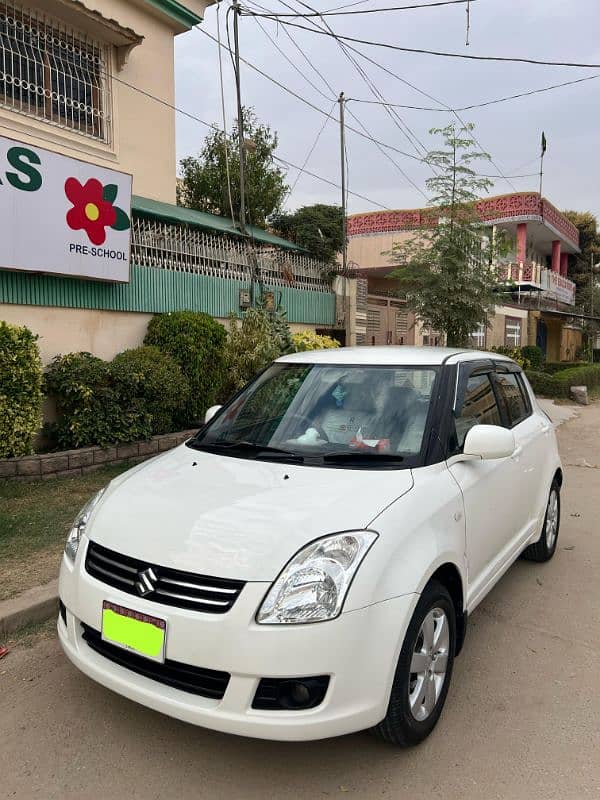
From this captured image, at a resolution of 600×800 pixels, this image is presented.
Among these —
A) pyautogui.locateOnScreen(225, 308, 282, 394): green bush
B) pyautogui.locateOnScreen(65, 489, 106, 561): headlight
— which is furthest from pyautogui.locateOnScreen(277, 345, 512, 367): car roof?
pyautogui.locateOnScreen(225, 308, 282, 394): green bush

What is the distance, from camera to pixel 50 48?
8273mm

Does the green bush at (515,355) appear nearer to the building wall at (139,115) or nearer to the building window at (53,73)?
the building wall at (139,115)

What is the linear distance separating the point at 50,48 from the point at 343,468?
329 inches

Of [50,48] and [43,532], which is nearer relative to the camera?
[43,532]

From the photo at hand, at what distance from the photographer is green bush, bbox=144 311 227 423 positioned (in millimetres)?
7598

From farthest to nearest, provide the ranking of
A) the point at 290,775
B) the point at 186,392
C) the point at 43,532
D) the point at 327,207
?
the point at 327,207 < the point at 186,392 < the point at 43,532 < the point at 290,775

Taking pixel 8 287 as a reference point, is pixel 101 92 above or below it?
above

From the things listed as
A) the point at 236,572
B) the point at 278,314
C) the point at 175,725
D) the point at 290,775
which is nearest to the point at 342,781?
the point at 290,775

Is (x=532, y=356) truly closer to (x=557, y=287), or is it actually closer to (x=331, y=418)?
(x=557, y=287)

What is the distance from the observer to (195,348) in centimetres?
761

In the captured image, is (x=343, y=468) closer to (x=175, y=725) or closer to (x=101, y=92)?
(x=175, y=725)

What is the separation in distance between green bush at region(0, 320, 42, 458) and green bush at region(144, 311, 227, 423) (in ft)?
6.30

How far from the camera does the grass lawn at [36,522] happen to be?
3.86 meters

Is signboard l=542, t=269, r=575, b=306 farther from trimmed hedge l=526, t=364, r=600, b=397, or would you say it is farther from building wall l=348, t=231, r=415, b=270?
trimmed hedge l=526, t=364, r=600, b=397
